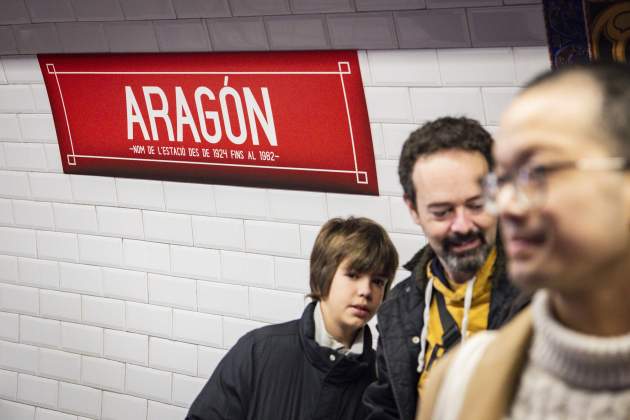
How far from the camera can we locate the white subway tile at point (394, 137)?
379 cm

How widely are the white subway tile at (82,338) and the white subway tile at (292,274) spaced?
1148 mm

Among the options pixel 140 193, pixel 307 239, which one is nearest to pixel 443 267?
pixel 307 239

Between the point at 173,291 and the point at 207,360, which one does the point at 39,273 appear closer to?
the point at 173,291

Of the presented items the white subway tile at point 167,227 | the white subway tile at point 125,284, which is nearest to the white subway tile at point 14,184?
the white subway tile at point 125,284

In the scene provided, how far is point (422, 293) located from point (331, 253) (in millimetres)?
681

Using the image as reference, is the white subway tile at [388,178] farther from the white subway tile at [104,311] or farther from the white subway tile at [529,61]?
the white subway tile at [104,311]

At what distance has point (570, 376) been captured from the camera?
40.6 inches

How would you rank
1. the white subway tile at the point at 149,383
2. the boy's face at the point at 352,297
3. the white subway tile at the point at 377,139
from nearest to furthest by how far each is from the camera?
the boy's face at the point at 352,297
the white subway tile at the point at 377,139
the white subway tile at the point at 149,383

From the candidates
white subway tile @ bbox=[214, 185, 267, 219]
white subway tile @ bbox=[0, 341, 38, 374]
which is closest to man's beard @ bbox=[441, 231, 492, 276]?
white subway tile @ bbox=[214, 185, 267, 219]

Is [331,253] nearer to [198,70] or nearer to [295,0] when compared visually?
[295,0]

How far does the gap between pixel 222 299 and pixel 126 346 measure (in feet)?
2.19

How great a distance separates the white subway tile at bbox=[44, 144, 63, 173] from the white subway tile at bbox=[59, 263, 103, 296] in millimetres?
469

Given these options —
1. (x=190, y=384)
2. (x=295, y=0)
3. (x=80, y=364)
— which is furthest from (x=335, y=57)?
(x=80, y=364)

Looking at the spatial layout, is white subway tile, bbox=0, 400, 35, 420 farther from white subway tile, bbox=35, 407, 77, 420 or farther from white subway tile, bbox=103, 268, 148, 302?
white subway tile, bbox=103, 268, 148, 302
